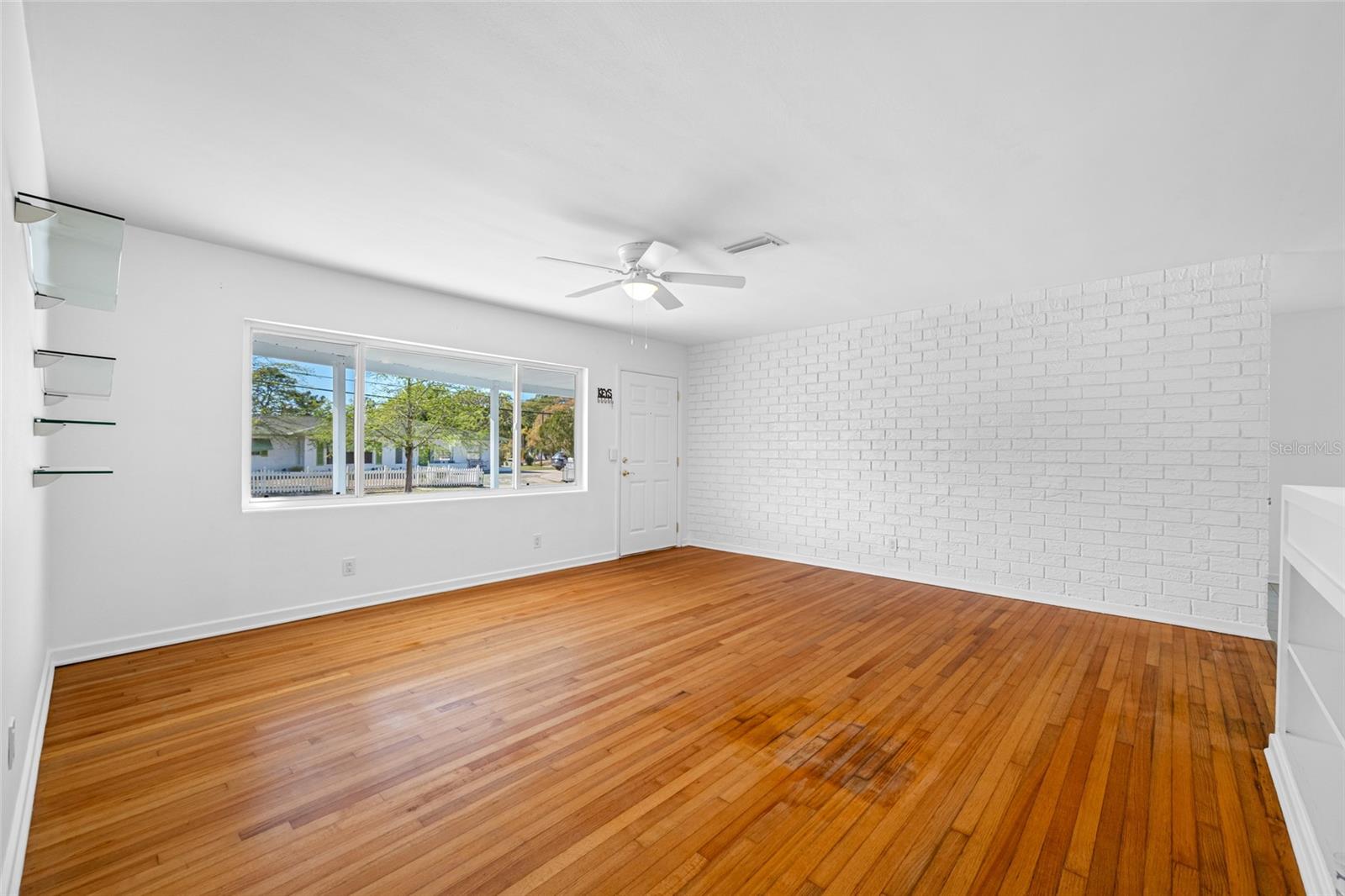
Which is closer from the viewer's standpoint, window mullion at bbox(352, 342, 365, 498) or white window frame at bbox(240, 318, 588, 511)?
white window frame at bbox(240, 318, 588, 511)

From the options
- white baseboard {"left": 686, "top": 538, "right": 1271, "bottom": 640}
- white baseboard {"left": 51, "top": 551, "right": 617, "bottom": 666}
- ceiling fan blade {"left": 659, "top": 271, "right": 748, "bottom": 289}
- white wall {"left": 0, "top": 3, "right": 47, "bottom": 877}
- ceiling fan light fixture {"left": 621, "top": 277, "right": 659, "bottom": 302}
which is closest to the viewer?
white wall {"left": 0, "top": 3, "right": 47, "bottom": 877}

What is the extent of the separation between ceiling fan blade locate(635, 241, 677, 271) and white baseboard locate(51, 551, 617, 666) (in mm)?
3181

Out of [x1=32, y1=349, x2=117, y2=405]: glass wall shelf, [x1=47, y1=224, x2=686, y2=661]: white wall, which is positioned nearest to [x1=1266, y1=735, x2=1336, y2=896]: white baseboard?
[x1=32, y1=349, x2=117, y2=405]: glass wall shelf

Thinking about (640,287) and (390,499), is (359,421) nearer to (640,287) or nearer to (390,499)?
(390,499)

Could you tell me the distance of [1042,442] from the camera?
474 centimetres

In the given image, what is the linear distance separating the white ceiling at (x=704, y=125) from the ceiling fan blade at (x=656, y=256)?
3.1 inches

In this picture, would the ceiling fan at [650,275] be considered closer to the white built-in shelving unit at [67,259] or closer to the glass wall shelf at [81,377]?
the white built-in shelving unit at [67,259]

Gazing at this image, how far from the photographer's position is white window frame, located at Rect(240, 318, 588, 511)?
395 cm

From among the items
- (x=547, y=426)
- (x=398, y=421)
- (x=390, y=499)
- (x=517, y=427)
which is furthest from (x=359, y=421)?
(x=547, y=426)

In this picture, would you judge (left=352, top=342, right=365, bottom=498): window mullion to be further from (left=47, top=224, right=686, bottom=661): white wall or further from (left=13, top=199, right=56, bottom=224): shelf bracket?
(left=13, top=199, right=56, bottom=224): shelf bracket

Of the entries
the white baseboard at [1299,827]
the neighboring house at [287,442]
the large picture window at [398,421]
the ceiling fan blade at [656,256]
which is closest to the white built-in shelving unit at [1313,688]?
the white baseboard at [1299,827]

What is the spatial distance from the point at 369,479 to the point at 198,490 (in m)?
1.12

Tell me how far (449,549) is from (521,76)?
3.92m

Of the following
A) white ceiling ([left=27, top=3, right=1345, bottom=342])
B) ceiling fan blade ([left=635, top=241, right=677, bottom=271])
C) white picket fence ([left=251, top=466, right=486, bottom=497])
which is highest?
white ceiling ([left=27, top=3, right=1345, bottom=342])
